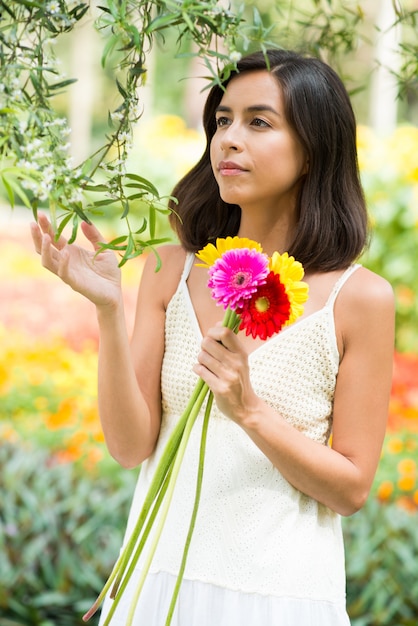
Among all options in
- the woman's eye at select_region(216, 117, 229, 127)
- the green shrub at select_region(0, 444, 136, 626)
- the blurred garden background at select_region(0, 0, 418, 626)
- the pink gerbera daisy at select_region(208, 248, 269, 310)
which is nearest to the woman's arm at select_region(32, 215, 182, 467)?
the blurred garden background at select_region(0, 0, 418, 626)

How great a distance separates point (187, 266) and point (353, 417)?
52cm

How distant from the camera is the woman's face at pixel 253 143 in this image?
6.29ft

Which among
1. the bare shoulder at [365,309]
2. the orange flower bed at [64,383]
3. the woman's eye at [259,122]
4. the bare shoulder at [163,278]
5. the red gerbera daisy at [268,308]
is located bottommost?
the orange flower bed at [64,383]

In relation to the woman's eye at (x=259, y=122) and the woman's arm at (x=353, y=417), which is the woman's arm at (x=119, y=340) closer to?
the woman's arm at (x=353, y=417)

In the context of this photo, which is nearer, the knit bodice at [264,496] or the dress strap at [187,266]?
the knit bodice at [264,496]

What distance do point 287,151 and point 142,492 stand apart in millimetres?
801

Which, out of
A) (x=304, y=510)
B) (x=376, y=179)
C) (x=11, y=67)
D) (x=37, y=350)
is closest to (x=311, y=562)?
(x=304, y=510)

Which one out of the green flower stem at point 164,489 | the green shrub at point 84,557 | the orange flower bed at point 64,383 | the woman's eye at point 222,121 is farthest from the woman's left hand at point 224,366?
the orange flower bed at point 64,383

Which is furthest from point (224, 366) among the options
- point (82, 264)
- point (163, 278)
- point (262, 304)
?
point (163, 278)

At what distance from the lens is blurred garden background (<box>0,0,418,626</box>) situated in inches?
56.1

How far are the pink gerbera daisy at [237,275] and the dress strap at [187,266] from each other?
588 mm

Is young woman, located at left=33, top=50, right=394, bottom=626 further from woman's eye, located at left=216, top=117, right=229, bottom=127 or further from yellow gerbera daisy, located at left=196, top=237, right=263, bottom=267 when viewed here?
yellow gerbera daisy, located at left=196, top=237, right=263, bottom=267

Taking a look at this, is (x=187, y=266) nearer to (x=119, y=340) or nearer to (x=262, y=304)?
(x=119, y=340)

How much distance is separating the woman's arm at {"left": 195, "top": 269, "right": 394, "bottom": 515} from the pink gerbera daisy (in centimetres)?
37
